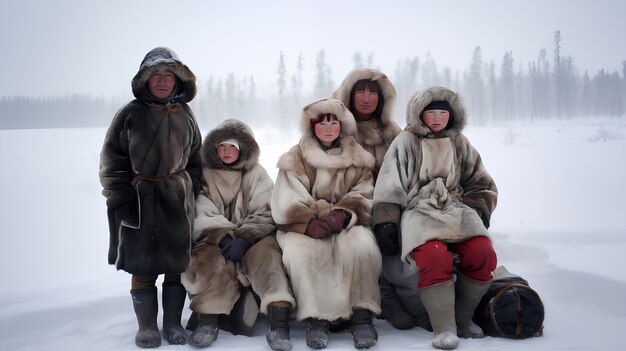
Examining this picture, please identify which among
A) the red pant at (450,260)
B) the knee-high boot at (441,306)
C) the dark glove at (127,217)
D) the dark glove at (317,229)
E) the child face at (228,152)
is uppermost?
the child face at (228,152)

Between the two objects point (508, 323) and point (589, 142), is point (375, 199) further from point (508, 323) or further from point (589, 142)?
point (589, 142)

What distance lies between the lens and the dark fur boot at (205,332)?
9.01 ft

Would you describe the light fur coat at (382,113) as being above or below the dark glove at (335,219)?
above

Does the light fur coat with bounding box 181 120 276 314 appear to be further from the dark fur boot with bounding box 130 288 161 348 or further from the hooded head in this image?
the hooded head

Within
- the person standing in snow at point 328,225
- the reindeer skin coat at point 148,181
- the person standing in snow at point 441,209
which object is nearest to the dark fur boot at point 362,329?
the person standing in snow at point 328,225

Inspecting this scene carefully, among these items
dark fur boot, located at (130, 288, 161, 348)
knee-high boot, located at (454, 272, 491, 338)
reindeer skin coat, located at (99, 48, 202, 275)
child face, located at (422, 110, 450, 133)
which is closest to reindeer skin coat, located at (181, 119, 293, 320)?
reindeer skin coat, located at (99, 48, 202, 275)

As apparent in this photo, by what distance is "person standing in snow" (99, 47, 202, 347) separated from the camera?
2920 mm

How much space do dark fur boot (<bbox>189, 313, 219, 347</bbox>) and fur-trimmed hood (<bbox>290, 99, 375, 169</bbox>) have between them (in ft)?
3.78

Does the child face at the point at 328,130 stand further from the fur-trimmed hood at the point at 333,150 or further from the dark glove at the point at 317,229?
the dark glove at the point at 317,229

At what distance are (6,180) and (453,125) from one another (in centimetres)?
778

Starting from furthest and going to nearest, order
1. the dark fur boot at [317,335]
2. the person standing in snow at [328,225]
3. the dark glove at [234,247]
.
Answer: the dark glove at [234,247], the person standing in snow at [328,225], the dark fur boot at [317,335]

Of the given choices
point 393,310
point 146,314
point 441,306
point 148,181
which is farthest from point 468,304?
point 148,181

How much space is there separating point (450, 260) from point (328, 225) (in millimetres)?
730

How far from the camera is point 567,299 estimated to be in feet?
11.3
